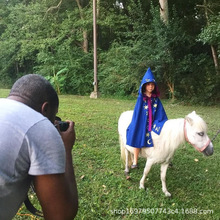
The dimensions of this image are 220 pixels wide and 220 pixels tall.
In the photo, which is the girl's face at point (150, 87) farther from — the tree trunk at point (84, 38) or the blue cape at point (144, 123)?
the tree trunk at point (84, 38)

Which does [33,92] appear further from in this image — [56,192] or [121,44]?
[121,44]

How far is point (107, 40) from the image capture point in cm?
1834

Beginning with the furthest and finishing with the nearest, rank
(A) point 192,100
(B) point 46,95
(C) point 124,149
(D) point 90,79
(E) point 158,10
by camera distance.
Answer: (D) point 90,79 → (E) point 158,10 → (A) point 192,100 → (C) point 124,149 → (B) point 46,95

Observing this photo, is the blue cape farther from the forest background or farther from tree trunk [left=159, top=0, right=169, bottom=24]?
tree trunk [left=159, top=0, right=169, bottom=24]

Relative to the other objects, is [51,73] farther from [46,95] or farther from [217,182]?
[46,95]

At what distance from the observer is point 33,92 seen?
1100 millimetres

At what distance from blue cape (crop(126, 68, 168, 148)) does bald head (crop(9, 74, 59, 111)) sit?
8.50 feet

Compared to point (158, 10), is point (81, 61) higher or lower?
lower

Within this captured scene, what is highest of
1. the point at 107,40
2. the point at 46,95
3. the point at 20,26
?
the point at 20,26

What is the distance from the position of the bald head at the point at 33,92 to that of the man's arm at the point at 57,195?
12.8 inches

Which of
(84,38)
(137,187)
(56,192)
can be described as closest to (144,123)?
(137,187)

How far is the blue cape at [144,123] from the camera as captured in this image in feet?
11.8

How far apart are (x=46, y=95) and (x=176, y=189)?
313 centimetres

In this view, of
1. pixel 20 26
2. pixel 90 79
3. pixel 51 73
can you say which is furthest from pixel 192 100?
pixel 20 26
